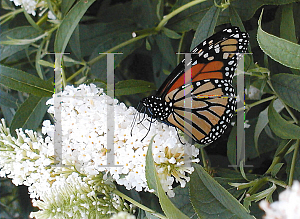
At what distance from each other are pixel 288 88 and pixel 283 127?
0.12 meters

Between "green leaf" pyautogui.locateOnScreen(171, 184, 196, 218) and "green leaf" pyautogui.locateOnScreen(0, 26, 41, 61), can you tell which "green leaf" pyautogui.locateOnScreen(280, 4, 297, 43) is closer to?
"green leaf" pyautogui.locateOnScreen(171, 184, 196, 218)

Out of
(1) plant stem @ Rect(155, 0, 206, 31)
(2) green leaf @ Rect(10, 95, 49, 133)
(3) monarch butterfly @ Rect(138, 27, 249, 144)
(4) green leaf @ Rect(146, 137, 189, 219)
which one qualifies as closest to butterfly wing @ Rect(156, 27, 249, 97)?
(3) monarch butterfly @ Rect(138, 27, 249, 144)

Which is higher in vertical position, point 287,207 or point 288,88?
point 288,88

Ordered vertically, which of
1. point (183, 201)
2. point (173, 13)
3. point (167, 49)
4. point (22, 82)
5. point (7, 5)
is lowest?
point (183, 201)

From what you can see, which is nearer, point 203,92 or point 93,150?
point 93,150

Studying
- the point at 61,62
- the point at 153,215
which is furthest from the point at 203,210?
the point at 61,62

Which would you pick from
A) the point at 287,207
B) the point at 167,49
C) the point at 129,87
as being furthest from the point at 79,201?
the point at 167,49

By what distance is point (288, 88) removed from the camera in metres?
0.98

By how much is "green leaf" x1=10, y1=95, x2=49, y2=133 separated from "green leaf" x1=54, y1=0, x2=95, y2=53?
0.70 ft

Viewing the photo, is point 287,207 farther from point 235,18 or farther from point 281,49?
point 235,18

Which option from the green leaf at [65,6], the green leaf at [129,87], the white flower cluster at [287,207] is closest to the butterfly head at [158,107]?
the green leaf at [129,87]

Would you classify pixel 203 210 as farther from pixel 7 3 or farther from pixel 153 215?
pixel 7 3

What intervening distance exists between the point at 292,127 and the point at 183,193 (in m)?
0.35

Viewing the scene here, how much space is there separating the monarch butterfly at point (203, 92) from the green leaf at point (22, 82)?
1.11 feet
